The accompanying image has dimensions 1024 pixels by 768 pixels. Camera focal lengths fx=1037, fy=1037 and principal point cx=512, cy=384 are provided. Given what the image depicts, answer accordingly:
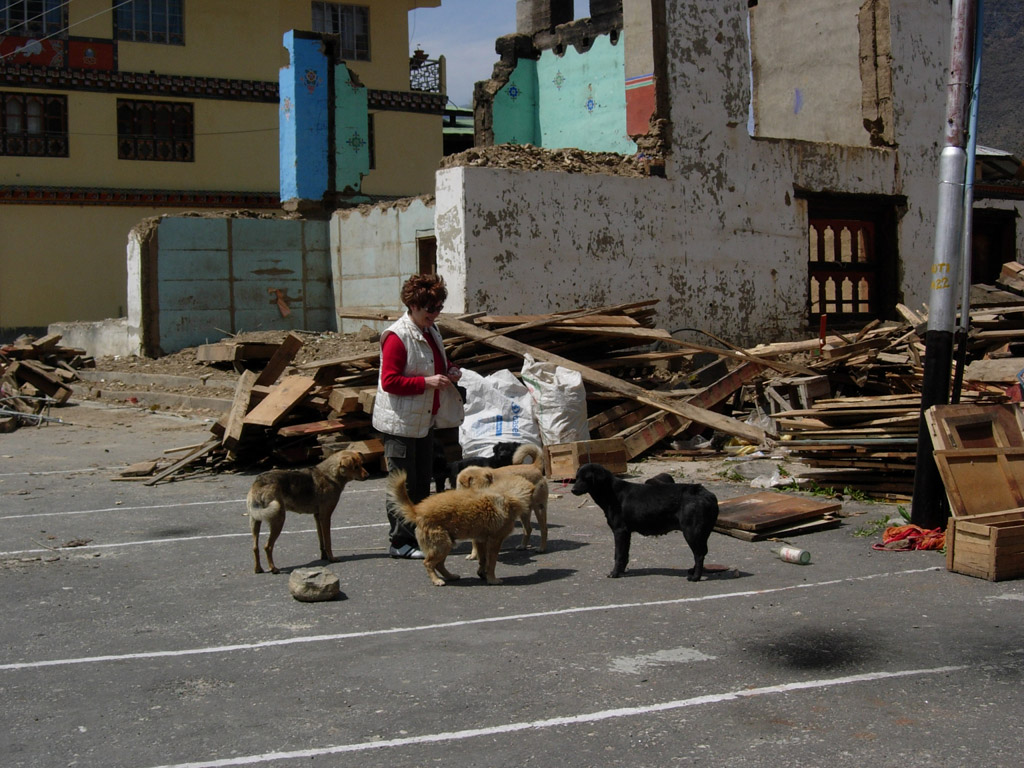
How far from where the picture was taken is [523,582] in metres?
6.73

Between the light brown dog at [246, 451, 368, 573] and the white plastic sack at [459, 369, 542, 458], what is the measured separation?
2.61m

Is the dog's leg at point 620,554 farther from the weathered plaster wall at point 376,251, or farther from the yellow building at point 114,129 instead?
the yellow building at point 114,129

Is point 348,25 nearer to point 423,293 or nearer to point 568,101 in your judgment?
point 568,101

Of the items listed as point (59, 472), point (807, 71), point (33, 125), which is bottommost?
point (59, 472)

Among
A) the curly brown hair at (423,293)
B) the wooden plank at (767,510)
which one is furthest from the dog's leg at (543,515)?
the curly brown hair at (423,293)

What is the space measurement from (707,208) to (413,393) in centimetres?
1040

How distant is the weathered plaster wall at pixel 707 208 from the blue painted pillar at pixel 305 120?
7.31 meters

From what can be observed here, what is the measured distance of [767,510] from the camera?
26.7 ft

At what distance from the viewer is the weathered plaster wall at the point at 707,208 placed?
14.3 m

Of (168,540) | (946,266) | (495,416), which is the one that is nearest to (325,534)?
(168,540)

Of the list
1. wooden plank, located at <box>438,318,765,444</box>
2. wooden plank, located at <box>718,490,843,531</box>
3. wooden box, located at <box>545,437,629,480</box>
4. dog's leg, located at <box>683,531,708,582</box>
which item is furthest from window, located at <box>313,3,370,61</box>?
dog's leg, located at <box>683,531,708,582</box>

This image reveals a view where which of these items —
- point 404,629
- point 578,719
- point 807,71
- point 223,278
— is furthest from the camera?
point 223,278

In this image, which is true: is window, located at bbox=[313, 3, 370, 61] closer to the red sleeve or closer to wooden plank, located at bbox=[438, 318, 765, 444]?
wooden plank, located at bbox=[438, 318, 765, 444]

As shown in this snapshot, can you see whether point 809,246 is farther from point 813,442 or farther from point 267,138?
point 267,138
